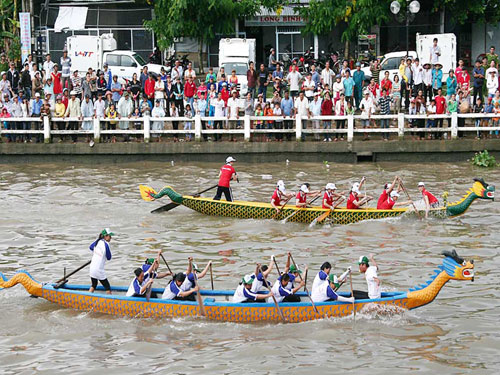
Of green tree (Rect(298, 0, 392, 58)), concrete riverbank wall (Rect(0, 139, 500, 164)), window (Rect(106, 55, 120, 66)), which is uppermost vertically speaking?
green tree (Rect(298, 0, 392, 58))

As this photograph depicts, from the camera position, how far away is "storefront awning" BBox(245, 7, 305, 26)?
40.2m

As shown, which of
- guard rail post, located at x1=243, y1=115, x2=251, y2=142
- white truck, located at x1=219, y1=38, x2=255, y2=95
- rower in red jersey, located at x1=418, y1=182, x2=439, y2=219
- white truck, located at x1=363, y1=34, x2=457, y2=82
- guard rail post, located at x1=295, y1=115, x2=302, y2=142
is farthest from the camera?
white truck, located at x1=219, y1=38, x2=255, y2=95

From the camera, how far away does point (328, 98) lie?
29.7 m

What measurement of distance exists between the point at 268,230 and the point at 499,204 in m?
6.41

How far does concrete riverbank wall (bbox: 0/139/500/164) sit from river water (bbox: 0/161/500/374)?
0.42m

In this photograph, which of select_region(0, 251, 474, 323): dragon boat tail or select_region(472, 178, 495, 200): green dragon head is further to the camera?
select_region(472, 178, 495, 200): green dragon head

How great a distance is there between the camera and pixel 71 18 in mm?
41094

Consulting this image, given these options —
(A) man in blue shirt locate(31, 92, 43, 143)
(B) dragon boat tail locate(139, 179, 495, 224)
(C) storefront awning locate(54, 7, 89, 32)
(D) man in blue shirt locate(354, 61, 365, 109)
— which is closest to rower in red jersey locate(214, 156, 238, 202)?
(B) dragon boat tail locate(139, 179, 495, 224)

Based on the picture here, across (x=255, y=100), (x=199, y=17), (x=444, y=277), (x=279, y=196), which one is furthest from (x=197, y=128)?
(x=444, y=277)

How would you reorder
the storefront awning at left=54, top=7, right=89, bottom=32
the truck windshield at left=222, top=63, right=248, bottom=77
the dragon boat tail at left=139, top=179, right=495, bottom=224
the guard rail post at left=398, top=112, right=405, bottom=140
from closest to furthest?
the dragon boat tail at left=139, top=179, right=495, bottom=224, the guard rail post at left=398, top=112, right=405, bottom=140, the truck windshield at left=222, top=63, right=248, bottom=77, the storefront awning at left=54, top=7, right=89, bottom=32

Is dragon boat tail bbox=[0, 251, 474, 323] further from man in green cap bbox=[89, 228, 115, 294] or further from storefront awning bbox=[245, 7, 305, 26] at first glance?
storefront awning bbox=[245, 7, 305, 26]

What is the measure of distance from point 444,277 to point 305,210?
730cm

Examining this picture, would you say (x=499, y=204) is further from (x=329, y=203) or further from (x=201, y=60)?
(x=201, y=60)

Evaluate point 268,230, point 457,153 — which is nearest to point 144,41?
point 457,153
